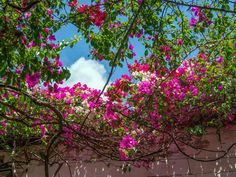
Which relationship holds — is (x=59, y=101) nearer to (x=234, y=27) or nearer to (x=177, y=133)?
(x=177, y=133)

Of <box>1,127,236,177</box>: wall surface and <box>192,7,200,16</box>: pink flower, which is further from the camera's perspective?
<box>1,127,236,177</box>: wall surface

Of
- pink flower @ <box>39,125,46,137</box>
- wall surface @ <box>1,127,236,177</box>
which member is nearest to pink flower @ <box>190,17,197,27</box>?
wall surface @ <box>1,127,236,177</box>

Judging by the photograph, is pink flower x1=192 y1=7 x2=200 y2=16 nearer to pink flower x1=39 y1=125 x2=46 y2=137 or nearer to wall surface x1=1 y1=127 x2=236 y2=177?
wall surface x1=1 y1=127 x2=236 y2=177

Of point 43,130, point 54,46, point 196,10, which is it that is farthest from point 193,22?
point 43,130

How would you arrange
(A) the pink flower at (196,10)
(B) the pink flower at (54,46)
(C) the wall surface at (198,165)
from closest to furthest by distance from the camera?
(B) the pink flower at (54,46)
(A) the pink flower at (196,10)
(C) the wall surface at (198,165)

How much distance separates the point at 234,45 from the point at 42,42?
8.08ft

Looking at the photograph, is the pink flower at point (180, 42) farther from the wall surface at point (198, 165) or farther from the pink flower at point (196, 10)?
the wall surface at point (198, 165)

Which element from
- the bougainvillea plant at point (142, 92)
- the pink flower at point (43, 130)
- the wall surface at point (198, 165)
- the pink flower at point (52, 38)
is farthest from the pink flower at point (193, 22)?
the pink flower at point (43, 130)

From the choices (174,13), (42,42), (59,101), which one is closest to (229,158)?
(174,13)

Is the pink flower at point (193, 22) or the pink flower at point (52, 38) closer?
the pink flower at point (52, 38)

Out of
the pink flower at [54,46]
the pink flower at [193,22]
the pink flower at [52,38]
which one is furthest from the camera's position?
the pink flower at [193,22]

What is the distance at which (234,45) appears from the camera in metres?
4.65

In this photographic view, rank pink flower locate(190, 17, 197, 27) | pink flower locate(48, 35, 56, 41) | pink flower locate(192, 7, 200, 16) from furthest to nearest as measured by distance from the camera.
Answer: pink flower locate(190, 17, 197, 27) → pink flower locate(192, 7, 200, 16) → pink flower locate(48, 35, 56, 41)

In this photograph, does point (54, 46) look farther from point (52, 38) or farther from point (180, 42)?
point (180, 42)
